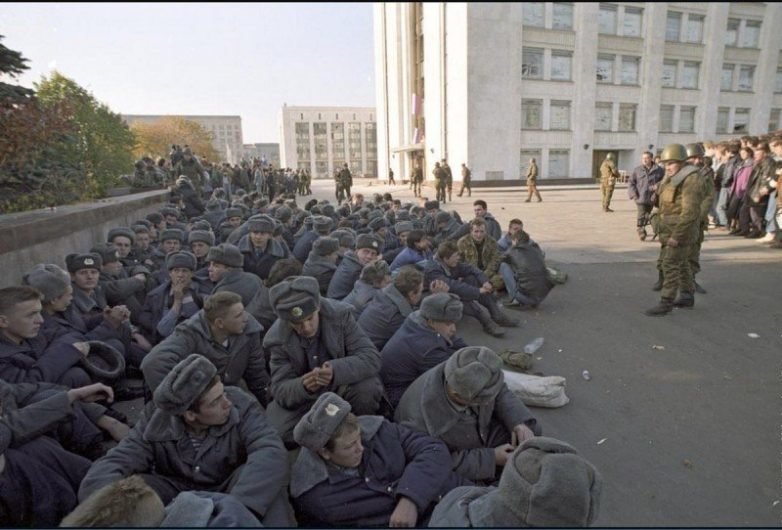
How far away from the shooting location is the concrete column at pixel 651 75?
2991 centimetres

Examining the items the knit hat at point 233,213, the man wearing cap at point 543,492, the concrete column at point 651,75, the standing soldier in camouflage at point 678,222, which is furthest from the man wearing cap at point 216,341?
the concrete column at point 651,75

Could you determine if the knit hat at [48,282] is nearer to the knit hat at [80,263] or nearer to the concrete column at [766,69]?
the knit hat at [80,263]

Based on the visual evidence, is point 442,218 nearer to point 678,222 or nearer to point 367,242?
point 367,242

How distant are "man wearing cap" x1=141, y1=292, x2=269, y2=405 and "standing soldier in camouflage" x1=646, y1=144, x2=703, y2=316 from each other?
460cm

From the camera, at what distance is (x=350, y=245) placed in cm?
577

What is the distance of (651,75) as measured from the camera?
30.6 m

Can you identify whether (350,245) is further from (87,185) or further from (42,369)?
(87,185)

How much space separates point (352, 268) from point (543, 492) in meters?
3.64

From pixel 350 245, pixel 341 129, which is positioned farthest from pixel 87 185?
pixel 341 129

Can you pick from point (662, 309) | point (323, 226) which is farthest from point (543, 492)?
point (323, 226)

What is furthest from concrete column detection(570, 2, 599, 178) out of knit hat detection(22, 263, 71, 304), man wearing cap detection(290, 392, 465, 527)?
man wearing cap detection(290, 392, 465, 527)

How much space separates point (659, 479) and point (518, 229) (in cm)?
351

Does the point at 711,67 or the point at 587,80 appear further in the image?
the point at 711,67

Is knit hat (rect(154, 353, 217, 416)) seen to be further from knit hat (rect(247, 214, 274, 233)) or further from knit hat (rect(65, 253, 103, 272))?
knit hat (rect(247, 214, 274, 233))
